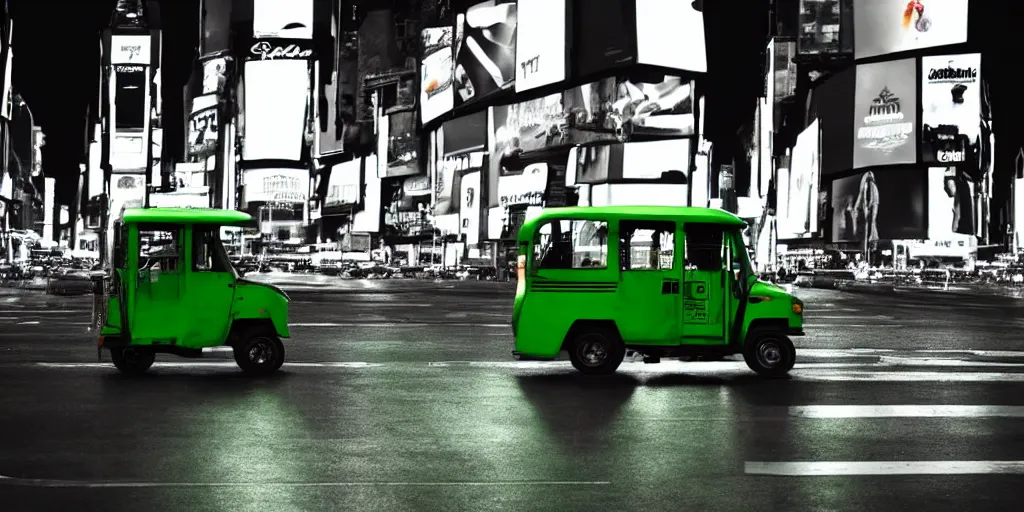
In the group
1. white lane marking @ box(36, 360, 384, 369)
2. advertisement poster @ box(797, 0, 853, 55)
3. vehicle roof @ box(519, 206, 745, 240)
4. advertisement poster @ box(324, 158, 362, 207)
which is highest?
advertisement poster @ box(797, 0, 853, 55)

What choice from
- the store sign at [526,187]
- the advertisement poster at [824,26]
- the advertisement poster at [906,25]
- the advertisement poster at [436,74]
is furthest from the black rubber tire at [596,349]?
the advertisement poster at [824,26]

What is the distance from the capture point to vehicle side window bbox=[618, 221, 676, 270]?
14.8 meters

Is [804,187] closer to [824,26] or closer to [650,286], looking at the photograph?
[824,26]

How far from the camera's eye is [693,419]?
36.9ft

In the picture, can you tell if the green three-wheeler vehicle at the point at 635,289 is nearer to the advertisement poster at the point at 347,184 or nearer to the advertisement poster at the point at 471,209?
the advertisement poster at the point at 471,209

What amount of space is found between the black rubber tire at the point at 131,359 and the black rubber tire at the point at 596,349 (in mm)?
5183

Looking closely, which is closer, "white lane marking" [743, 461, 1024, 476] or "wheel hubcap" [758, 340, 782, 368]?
"white lane marking" [743, 461, 1024, 476]

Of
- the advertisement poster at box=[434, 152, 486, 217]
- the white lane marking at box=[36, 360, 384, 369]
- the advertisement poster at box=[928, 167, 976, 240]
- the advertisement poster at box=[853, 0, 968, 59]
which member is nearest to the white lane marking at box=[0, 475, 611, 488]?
the white lane marking at box=[36, 360, 384, 369]

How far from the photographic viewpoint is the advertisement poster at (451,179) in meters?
151

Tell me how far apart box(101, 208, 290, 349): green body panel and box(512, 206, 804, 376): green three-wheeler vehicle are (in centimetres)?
331

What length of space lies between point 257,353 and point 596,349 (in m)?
4.13

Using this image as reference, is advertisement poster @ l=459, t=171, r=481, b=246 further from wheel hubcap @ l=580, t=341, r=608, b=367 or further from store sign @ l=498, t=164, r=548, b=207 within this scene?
wheel hubcap @ l=580, t=341, r=608, b=367

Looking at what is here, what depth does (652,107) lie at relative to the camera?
422 ft

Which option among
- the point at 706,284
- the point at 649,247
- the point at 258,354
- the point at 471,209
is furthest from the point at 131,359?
the point at 471,209
